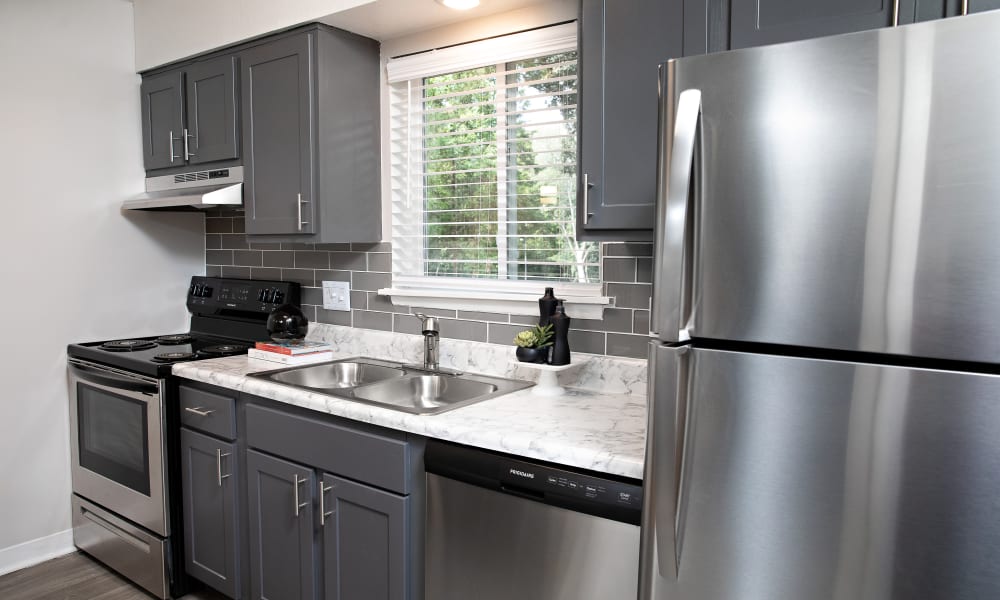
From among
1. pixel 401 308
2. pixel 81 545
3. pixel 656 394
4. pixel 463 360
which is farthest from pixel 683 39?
pixel 81 545

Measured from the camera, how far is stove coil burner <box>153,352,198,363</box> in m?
2.68

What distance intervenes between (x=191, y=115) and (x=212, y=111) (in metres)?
0.17

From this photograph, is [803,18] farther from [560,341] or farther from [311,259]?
[311,259]

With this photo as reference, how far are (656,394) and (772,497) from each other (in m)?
0.25

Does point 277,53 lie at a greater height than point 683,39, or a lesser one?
greater

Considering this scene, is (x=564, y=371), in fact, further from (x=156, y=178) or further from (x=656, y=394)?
(x=156, y=178)

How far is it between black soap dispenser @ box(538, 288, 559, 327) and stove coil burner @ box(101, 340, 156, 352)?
1900mm

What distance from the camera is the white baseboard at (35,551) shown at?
9.53 ft

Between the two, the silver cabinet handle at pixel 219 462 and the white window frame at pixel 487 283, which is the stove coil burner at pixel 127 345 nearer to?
the silver cabinet handle at pixel 219 462

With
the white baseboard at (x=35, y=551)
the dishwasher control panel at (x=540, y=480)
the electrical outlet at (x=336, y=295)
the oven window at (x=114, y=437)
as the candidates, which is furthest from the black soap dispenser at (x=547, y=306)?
the white baseboard at (x=35, y=551)

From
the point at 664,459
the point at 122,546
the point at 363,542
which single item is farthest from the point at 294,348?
the point at 664,459

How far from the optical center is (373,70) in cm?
276

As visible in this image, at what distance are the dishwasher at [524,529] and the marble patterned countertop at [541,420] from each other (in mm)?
38

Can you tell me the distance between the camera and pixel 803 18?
1.44 m
